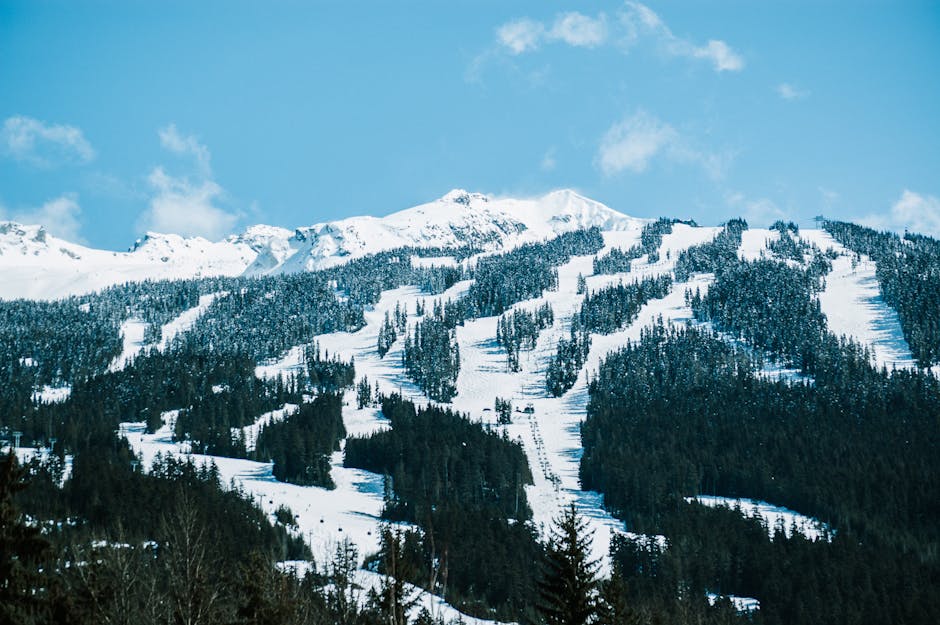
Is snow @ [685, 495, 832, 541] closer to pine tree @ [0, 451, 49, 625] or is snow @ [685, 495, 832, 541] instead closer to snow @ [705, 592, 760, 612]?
snow @ [705, 592, 760, 612]

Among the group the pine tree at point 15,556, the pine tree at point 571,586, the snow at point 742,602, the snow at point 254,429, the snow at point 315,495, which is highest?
the pine tree at point 15,556

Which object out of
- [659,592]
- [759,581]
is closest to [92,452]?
[659,592]

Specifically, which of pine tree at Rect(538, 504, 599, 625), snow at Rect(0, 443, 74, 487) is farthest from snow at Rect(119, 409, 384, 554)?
pine tree at Rect(538, 504, 599, 625)

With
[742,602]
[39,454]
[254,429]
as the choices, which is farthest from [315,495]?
[742,602]

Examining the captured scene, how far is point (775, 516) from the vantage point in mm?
136250

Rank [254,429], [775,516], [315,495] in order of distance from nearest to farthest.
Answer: [775,516]
[315,495]
[254,429]

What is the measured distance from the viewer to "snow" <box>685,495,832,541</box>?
12119 centimetres

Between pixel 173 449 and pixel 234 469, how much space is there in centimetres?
2188

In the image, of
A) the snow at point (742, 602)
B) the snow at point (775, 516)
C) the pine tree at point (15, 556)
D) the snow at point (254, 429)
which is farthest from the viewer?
the snow at point (254, 429)

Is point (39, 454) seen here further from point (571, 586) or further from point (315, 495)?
point (571, 586)

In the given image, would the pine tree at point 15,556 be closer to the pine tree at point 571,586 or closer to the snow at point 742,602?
the pine tree at point 571,586

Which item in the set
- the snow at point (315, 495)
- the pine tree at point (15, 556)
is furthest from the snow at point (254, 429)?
the pine tree at point (15, 556)

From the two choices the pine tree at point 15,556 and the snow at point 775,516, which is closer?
the pine tree at point 15,556

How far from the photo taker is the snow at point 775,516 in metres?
121
